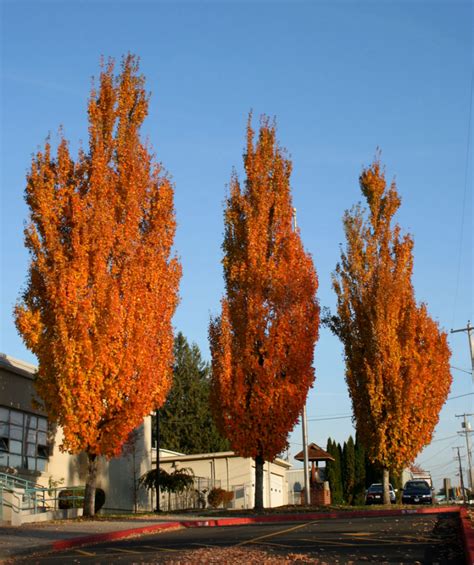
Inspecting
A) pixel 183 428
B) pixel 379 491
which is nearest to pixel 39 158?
pixel 379 491

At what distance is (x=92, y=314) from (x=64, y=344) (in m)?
1.25

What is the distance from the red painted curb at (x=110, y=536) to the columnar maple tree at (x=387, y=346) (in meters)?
15.4

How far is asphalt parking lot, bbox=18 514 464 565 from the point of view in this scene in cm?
1191

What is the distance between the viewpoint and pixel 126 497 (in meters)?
36.3

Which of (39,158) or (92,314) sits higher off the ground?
(39,158)

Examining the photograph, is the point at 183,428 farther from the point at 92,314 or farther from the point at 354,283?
the point at 92,314

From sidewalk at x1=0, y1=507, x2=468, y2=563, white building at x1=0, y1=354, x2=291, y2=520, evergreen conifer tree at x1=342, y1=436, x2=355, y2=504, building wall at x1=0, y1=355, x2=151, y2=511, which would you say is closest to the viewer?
sidewalk at x1=0, y1=507, x2=468, y2=563

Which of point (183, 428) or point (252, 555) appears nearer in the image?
point (252, 555)

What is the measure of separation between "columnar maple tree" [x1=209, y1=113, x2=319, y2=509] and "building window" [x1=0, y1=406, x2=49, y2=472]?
675 centimetres

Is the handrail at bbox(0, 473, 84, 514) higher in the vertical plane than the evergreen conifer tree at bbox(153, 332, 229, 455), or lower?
lower

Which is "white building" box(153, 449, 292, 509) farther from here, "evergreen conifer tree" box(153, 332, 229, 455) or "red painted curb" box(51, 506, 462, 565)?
"evergreen conifer tree" box(153, 332, 229, 455)

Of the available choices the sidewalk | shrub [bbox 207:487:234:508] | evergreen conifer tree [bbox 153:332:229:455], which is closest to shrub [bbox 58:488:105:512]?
the sidewalk

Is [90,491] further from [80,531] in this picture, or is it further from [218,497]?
[218,497]

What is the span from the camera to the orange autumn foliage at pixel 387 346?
35094mm
